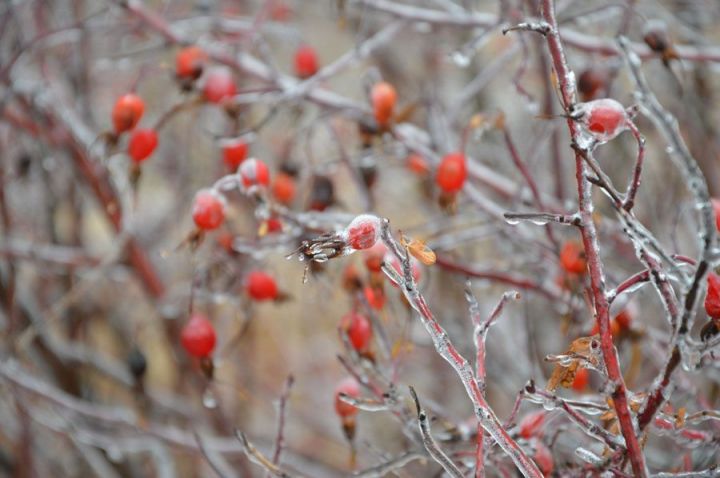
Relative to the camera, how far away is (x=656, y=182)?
8.14 feet

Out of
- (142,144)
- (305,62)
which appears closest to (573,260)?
(142,144)

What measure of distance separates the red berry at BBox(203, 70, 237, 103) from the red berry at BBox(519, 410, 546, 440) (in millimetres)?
904

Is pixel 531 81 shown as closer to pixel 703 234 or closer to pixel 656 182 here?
pixel 656 182

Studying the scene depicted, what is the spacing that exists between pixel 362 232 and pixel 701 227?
314mm

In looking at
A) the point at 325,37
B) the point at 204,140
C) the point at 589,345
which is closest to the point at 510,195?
the point at 589,345

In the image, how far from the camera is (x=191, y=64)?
158 cm

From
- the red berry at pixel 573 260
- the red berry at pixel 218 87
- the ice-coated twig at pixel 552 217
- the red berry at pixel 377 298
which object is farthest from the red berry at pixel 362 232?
the red berry at pixel 218 87

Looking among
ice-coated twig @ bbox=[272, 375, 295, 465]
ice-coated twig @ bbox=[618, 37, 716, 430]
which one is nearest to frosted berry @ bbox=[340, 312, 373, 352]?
ice-coated twig @ bbox=[272, 375, 295, 465]

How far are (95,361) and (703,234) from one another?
2.06m

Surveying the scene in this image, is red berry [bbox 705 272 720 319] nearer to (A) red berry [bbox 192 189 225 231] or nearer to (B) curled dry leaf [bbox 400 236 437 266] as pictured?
(B) curled dry leaf [bbox 400 236 437 266]

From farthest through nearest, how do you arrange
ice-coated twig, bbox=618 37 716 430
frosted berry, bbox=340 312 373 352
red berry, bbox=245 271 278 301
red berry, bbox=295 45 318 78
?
red berry, bbox=295 45 318 78 → red berry, bbox=245 271 278 301 → frosted berry, bbox=340 312 373 352 → ice-coated twig, bbox=618 37 716 430

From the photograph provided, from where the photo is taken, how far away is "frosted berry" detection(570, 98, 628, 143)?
764 millimetres

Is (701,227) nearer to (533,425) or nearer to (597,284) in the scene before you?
(597,284)

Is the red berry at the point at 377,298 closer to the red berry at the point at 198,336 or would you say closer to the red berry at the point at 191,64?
the red berry at the point at 198,336
